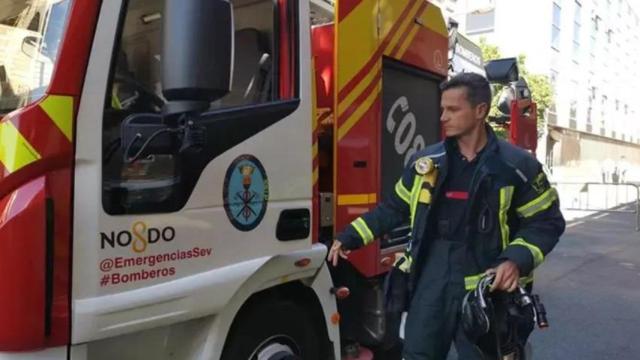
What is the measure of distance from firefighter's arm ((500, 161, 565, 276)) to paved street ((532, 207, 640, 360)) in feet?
9.65

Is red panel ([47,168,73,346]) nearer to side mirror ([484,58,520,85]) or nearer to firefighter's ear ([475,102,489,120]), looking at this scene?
firefighter's ear ([475,102,489,120])

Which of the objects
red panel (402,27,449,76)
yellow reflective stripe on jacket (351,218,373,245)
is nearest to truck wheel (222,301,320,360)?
yellow reflective stripe on jacket (351,218,373,245)

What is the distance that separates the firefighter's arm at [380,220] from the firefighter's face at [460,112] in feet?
1.04

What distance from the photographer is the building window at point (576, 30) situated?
32.9m

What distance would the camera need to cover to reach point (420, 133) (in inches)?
155

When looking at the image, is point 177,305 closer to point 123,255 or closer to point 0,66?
point 123,255

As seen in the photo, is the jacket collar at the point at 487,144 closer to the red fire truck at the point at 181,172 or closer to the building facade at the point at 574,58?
the red fire truck at the point at 181,172

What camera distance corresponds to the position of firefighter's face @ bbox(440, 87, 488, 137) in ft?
8.70

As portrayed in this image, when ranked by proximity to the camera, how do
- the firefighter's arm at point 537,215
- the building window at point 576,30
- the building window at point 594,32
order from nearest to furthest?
the firefighter's arm at point 537,215 → the building window at point 576,30 → the building window at point 594,32

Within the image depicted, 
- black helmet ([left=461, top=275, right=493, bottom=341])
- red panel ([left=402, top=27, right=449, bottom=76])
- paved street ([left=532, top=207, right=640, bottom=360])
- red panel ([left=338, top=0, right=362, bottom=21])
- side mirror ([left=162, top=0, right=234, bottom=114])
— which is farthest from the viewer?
paved street ([left=532, top=207, right=640, bottom=360])

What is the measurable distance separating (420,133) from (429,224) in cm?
134

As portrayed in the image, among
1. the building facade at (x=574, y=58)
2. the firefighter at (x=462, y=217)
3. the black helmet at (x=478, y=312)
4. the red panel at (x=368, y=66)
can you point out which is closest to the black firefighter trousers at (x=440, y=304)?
the firefighter at (x=462, y=217)

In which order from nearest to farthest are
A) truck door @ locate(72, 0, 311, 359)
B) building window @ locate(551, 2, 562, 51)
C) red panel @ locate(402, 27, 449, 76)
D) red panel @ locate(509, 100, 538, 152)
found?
truck door @ locate(72, 0, 311, 359) → red panel @ locate(402, 27, 449, 76) → red panel @ locate(509, 100, 538, 152) → building window @ locate(551, 2, 562, 51)

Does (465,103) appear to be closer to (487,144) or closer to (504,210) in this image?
(487,144)
